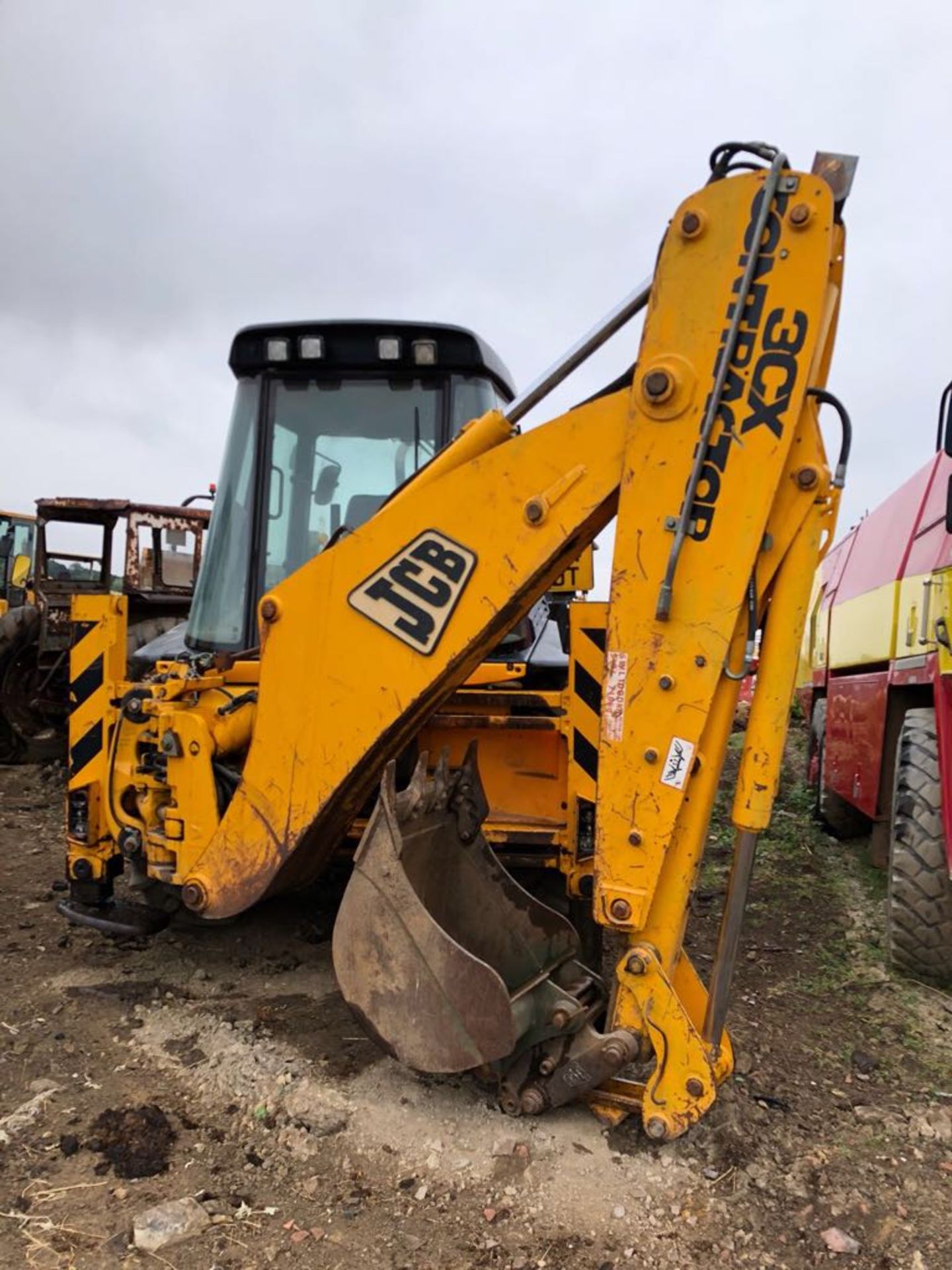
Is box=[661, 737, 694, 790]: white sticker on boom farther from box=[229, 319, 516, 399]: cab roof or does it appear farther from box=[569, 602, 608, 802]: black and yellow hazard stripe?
box=[229, 319, 516, 399]: cab roof

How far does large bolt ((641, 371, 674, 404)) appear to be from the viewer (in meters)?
2.36

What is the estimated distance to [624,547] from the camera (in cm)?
244

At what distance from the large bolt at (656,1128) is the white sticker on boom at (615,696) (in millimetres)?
957

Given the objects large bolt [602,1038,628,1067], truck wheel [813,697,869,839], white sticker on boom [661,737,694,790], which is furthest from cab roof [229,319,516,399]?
truck wheel [813,697,869,839]

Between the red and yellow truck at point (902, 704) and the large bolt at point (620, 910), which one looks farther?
the red and yellow truck at point (902, 704)

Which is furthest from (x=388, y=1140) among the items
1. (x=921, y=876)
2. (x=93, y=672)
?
(x=921, y=876)

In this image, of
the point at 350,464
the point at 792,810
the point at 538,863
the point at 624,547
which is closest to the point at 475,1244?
the point at 538,863

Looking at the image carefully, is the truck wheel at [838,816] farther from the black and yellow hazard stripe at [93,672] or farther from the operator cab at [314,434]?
the black and yellow hazard stripe at [93,672]

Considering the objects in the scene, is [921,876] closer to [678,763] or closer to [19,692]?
[678,763]

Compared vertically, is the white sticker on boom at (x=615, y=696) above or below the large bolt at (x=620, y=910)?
above

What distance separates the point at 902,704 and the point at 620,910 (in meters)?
2.93

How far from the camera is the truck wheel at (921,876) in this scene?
148 inches

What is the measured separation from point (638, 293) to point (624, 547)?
683 millimetres

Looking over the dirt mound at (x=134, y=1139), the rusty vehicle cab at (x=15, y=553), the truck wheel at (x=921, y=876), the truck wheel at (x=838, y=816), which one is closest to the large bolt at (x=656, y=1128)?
the dirt mound at (x=134, y=1139)
